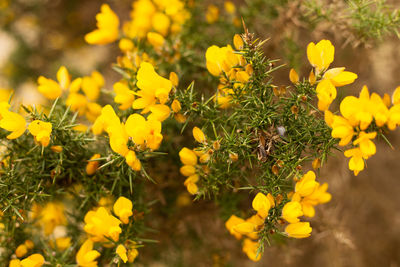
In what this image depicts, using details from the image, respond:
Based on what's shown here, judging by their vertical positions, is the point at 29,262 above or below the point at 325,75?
below

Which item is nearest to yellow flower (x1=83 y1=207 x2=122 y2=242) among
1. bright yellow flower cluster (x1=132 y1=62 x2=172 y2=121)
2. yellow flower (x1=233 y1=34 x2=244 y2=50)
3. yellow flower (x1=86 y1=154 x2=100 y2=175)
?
yellow flower (x1=86 y1=154 x2=100 y2=175)

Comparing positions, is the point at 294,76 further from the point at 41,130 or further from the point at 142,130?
the point at 41,130

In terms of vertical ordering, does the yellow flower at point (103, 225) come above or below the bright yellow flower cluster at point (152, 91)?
below

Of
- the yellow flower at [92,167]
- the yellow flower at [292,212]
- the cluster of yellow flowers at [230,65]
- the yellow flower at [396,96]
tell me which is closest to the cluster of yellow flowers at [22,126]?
the yellow flower at [92,167]

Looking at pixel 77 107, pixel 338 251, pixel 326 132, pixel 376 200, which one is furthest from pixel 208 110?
pixel 376 200

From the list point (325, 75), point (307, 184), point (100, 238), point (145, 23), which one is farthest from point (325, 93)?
point (145, 23)

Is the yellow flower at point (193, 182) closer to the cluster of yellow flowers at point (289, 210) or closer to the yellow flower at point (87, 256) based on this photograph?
the cluster of yellow flowers at point (289, 210)
